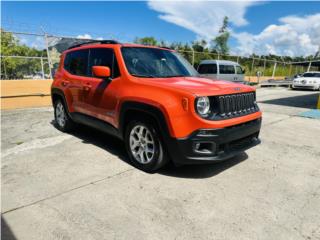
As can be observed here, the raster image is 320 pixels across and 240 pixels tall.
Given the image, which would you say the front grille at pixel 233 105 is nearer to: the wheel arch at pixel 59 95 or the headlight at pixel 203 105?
the headlight at pixel 203 105

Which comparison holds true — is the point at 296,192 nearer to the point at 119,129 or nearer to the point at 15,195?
the point at 119,129

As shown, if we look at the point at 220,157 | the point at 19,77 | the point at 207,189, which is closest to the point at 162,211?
the point at 207,189

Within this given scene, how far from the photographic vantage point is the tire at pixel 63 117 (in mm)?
5891

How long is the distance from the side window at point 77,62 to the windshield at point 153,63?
116 centimetres

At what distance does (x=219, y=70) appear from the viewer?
13.8 metres

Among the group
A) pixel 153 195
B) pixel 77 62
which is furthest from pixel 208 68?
pixel 153 195

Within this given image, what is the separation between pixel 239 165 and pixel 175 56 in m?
2.32

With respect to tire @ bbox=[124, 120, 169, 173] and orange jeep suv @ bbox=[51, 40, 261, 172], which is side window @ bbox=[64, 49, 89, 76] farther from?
tire @ bbox=[124, 120, 169, 173]

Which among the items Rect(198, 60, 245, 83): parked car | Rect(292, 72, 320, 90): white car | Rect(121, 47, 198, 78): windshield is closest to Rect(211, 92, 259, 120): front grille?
Rect(121, 47, 198, 78): windshield

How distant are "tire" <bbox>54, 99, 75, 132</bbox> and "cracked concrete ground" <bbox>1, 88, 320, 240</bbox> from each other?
907 millimetres

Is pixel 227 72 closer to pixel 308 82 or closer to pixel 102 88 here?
pixel 308 82

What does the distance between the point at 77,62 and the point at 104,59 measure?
1153 millimetres

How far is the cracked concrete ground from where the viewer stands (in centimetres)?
255

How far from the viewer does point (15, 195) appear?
3.22m
